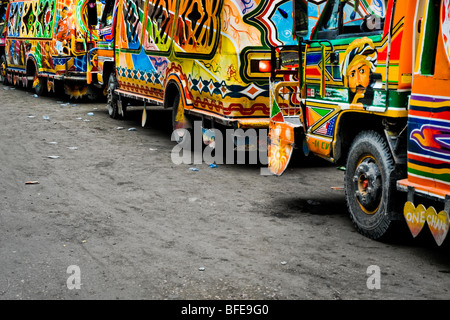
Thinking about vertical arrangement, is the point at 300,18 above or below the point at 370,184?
above

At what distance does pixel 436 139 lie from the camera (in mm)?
4570

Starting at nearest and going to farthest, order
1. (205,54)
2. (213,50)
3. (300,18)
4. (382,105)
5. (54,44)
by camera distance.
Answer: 1. (382,105)
2. (300,18)
3. (213,50)
4. (205,54)
5. (54,44)

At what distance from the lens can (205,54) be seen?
9.14 m

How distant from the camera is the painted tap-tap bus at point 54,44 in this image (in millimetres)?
16688

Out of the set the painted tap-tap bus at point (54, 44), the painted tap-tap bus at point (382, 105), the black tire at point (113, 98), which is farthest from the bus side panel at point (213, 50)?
the painted tap-tap bus at point (54, 44)

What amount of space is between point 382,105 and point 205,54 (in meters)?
4.43

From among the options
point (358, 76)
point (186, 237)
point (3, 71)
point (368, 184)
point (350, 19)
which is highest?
point (350, 19)

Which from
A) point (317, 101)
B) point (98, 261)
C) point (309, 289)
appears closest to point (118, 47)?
point (317, 101)

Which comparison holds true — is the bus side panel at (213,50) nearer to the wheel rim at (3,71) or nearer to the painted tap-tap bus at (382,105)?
the painted tap-tap bus at (382,105)

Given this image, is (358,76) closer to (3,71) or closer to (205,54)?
(205,54)

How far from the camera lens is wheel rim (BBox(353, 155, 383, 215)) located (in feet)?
17.8

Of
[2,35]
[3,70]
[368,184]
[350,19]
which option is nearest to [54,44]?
[2,35]

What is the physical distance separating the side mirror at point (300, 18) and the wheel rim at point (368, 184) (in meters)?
1.63

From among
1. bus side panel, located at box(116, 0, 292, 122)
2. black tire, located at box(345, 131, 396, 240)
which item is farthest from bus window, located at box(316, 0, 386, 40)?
bus side panel, located at box(116, 0, 292, 122)
